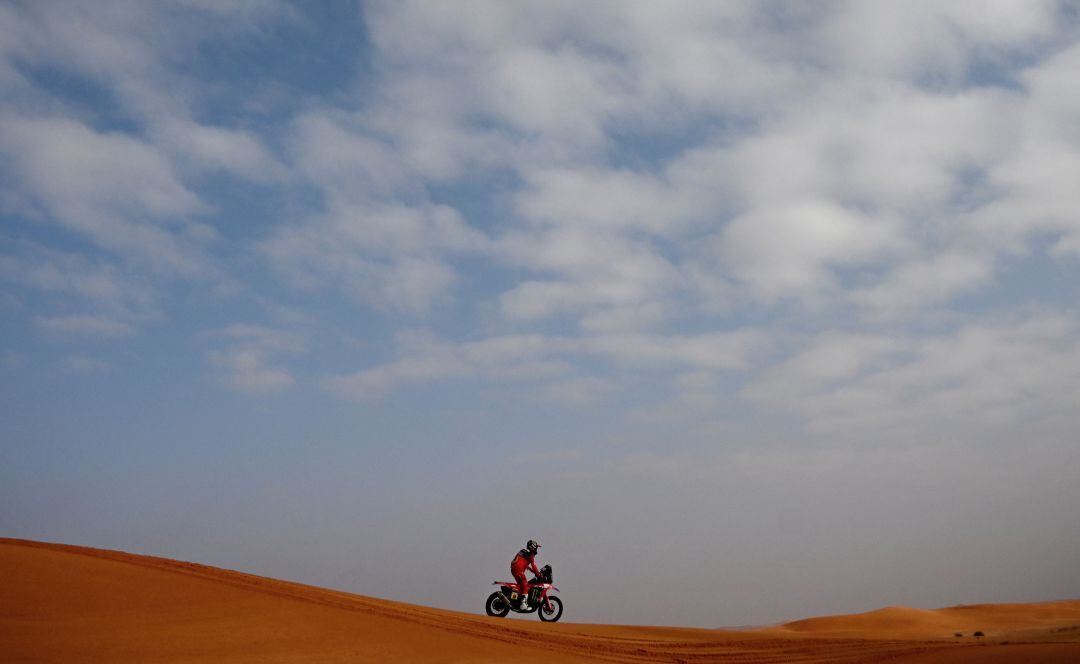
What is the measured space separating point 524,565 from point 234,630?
11370 millimetres

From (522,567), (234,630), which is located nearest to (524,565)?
(522,567)

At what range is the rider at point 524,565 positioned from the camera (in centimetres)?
1995

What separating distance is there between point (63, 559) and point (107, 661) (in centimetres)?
452

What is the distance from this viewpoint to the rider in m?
20.0

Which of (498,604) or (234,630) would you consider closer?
(234,630)

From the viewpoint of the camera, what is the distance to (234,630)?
9.48m

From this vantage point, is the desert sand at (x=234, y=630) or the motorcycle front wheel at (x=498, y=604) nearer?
the desert sand at (x=234, y=630)

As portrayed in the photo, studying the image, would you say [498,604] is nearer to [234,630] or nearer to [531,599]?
[531,599]

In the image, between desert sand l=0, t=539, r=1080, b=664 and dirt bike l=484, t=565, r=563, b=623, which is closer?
desert sand l=0, t=539, r=1080, b=664

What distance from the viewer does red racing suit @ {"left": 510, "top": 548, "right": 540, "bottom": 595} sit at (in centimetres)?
1995

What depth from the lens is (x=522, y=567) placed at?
20047 millimetres

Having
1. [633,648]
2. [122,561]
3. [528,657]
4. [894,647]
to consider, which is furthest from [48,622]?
[894,647]

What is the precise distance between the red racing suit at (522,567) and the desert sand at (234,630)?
418 centimetres

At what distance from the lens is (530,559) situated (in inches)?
792
